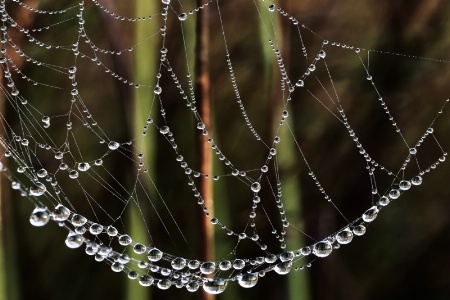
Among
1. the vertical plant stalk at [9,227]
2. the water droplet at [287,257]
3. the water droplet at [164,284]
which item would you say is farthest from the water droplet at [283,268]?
the vertical plant stalk at [9,227]

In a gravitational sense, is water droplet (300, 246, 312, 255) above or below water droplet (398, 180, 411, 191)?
below

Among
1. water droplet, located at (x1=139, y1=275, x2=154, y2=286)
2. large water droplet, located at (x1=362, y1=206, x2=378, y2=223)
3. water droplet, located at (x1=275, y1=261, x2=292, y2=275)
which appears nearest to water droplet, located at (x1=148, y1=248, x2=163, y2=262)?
water droplet, located at (x1=139, y1=275, x2=154, y2=286)

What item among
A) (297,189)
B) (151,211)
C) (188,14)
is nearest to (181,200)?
(151,211)

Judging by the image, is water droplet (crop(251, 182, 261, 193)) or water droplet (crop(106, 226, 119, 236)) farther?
water droplet (crop(251, 182, 261, 193))

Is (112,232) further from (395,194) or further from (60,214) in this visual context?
(395,194)

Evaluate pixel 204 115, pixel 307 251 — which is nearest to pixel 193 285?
pixel 307 251

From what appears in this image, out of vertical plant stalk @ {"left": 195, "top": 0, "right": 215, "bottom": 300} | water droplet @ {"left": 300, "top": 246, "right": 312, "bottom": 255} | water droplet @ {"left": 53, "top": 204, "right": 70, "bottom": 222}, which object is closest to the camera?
water droplet @ {"left": 53, "top": 204, "right": 70, "bottom": 222}

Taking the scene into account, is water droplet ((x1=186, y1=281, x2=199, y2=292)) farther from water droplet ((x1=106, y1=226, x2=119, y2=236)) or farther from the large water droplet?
the large water droplet

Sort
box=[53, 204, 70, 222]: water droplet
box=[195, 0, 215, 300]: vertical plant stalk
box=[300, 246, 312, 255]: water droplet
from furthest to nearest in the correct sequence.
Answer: box=[195, 0, 215, 300]: vertical plant stalk
box=[300, 246, 312, 255]: water droplet
box=[53, 204, 70, 222]: water droplet
